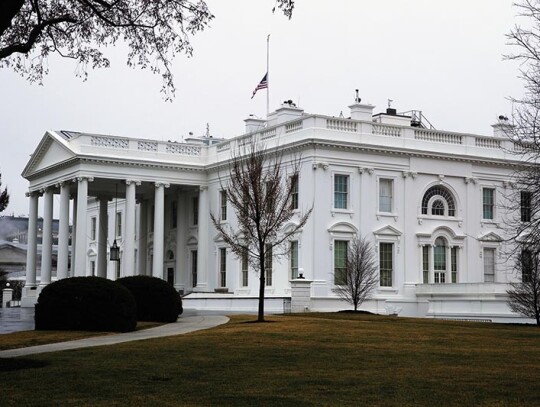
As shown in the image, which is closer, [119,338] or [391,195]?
[119,338]

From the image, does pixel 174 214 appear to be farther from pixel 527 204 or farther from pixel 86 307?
pixel 86 307

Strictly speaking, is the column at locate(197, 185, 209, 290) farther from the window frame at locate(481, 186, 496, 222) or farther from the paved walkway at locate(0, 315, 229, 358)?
the paved walkway at locate(0, 315, 229, 358)

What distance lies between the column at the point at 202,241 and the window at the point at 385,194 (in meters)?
13.0

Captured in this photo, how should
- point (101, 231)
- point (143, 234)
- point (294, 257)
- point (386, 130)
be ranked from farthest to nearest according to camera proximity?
point (143, 234) < point (101, 231) < point (386, 130) < point (294, 257)

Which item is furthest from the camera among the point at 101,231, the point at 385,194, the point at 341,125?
the point at 101,231

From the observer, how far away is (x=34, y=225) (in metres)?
68.3

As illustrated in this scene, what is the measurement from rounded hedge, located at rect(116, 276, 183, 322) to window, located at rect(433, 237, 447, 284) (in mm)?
22866

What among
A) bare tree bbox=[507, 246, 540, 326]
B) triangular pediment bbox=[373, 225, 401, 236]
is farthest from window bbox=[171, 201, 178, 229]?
bare tree bbox=[507, 246, 540, 326]

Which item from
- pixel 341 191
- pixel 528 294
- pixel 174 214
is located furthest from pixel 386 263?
pixel 174 214

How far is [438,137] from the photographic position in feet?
182

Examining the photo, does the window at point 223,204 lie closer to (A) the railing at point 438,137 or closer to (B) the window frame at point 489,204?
(A) the railing at point 438,137

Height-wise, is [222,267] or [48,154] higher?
[48,154]

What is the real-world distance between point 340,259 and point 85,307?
24241mm

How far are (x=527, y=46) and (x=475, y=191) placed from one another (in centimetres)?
2719
